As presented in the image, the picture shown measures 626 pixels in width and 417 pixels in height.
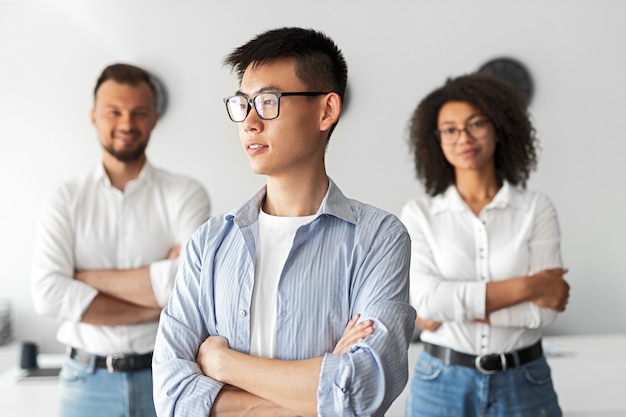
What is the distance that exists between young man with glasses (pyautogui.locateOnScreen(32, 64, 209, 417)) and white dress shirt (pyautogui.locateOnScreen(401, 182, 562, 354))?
746 mm

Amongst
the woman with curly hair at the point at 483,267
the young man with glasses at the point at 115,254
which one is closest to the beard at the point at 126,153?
the young man with glasses at the point at 115,254

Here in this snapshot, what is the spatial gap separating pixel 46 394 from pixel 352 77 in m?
2.94

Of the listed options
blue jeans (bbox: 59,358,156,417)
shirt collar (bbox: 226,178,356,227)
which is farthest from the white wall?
shirt collar (bbox: 226,178,356,227)

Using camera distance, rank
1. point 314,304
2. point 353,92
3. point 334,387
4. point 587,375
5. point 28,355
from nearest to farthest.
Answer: point 334,387, point 314,304, point 587,375, point 28,355, point 353,92

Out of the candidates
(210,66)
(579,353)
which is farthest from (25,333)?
(579,353)

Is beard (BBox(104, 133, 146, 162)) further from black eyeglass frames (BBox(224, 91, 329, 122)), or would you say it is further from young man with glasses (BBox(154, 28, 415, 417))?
black eyeglass frames (BBox(224, 91, 329, 122))

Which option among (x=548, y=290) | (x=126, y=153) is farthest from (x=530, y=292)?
(x=126, y=153)

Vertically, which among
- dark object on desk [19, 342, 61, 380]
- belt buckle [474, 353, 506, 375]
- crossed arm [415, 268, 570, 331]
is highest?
crossed arm [415, 268, 570, 331]

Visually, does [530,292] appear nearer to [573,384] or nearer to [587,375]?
[573,384]

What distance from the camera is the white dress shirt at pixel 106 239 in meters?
2.40

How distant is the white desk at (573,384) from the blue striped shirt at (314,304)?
141 cm

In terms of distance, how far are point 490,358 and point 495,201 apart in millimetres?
491

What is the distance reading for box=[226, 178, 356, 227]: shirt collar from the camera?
150cm

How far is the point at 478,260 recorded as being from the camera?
7.79 ft
